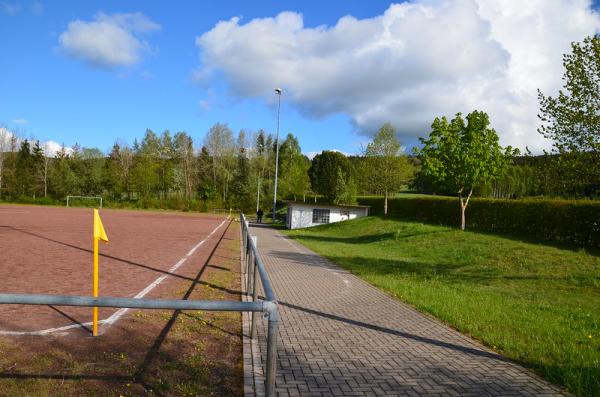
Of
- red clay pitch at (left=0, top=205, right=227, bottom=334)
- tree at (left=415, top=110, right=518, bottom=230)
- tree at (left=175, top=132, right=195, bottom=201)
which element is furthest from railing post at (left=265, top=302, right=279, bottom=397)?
tree at (left=175, top=132, right=195, bottom=201)

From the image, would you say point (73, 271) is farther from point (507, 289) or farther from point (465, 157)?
point (465, 157)

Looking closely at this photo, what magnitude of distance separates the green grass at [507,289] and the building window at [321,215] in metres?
15.5

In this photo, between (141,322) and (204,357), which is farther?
(141,322)

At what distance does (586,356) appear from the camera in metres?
5.66

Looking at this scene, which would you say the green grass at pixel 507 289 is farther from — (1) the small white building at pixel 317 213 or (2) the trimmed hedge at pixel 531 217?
(1) the small white building at pixel 317 213

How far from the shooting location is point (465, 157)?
25.1 metres

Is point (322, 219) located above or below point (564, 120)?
below

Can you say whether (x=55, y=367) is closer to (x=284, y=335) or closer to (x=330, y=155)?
(x=284, y=335)

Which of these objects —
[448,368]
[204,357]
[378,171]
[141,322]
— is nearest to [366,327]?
[448,368]

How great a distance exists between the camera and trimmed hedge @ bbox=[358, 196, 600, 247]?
17516 mm

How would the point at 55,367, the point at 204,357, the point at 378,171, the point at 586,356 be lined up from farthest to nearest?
the point at 378,171 → the point at 586,356 → the point at 204,357 → the point at 55,367

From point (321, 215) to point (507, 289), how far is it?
27.5m

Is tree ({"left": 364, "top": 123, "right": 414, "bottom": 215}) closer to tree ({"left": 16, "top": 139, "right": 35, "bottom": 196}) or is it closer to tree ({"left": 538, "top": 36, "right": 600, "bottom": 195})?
tree ({"left": 538, "top": 36, "right": 600, "bottom": 195})

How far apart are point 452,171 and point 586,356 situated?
21.0 meters
